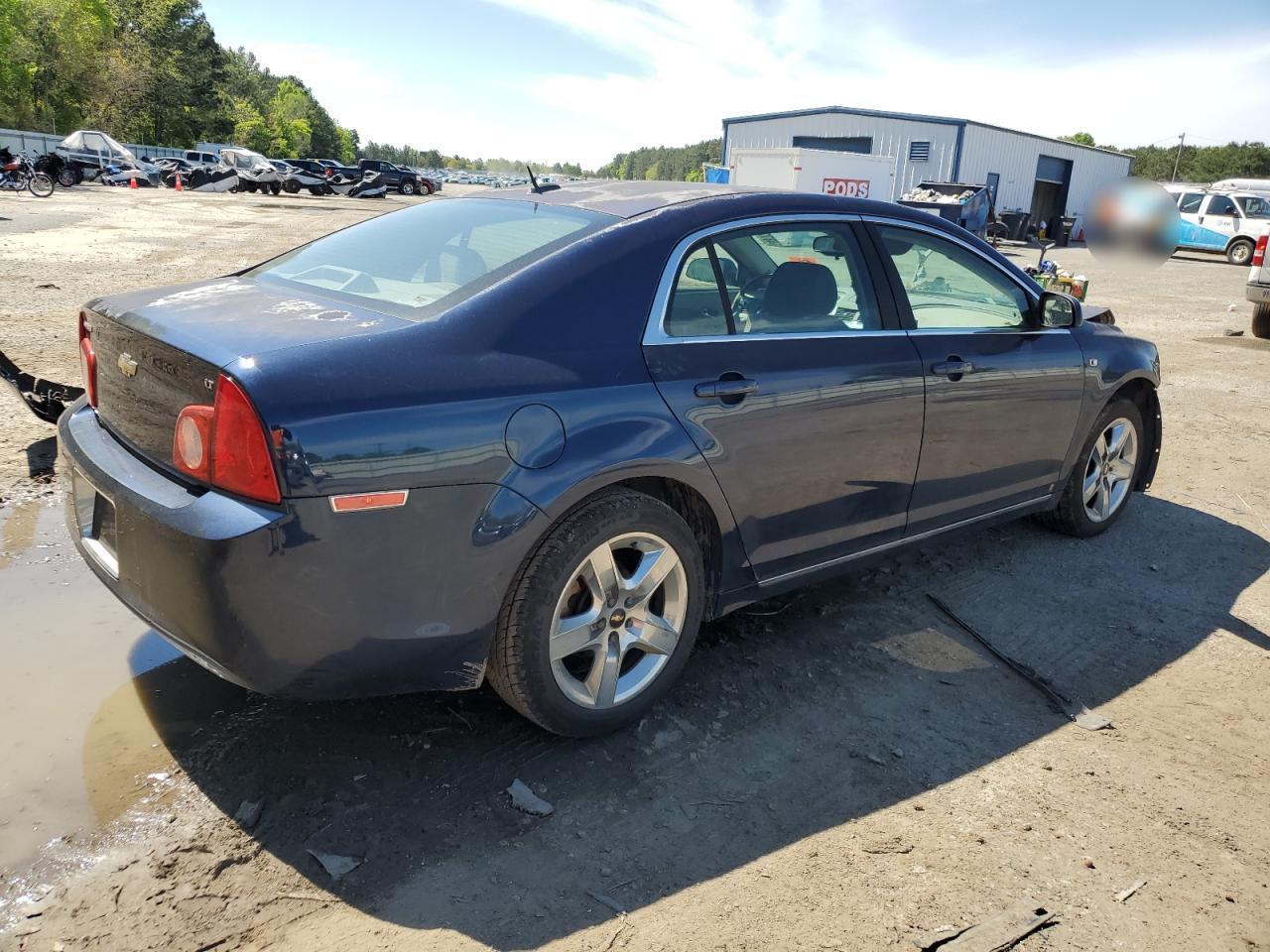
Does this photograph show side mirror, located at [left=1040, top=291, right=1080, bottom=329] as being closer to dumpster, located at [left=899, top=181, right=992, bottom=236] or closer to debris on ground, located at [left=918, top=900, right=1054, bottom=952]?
debris on ground, located at [left=918, top=900, right=1054, bottom=952]

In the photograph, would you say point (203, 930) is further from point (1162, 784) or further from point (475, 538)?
point (1162, 784)

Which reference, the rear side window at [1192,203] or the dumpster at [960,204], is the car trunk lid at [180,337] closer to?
the dumpster at [960,204]

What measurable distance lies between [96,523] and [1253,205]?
3427 cm

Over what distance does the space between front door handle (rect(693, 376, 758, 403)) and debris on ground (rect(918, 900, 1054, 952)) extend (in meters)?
1.61

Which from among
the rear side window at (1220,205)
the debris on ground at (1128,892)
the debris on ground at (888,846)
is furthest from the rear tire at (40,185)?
the rear side window at (1220,205)

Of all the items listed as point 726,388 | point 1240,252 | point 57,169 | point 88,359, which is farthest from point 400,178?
point 726,388

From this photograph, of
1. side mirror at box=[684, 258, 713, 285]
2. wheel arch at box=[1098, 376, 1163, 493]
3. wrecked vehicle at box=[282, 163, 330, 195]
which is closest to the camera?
side mirror at box=[684, 258, 713, 285]

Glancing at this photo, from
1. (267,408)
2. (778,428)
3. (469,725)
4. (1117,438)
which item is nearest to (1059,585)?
(1117,438)

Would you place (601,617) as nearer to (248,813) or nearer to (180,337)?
(248,813)

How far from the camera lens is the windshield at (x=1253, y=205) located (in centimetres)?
A: 2827

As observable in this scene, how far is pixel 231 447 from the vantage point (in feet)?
7.29

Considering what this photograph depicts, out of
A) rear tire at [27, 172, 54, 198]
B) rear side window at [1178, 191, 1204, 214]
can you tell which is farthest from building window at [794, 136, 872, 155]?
rear tire at [27, 172, 54, 198]

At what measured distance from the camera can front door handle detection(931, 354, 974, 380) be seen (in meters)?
3.60

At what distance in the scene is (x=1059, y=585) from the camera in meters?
4.32
